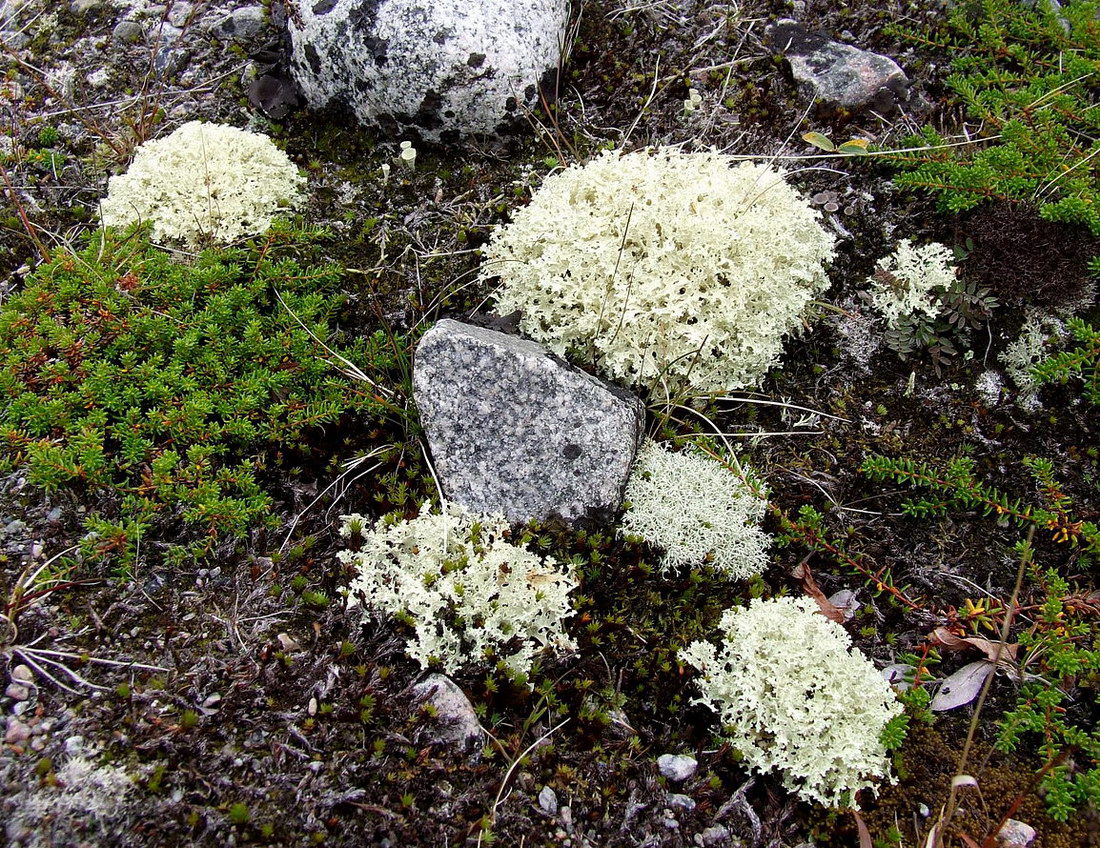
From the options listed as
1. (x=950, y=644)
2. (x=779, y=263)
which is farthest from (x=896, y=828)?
(x=779, y=263)

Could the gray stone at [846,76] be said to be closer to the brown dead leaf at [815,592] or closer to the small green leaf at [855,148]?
the small green leaf at [855,148]

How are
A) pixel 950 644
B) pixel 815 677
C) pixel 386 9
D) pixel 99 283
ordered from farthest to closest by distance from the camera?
pixel 386 9 < pixel 99 283 < pixel 950 644 < pixel 815 677

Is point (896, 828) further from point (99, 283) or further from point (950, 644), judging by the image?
point (99, 283)

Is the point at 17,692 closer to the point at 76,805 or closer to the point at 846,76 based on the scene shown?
the point at 76,805

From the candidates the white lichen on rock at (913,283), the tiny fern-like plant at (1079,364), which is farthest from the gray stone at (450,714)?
the tiny fern-like plant at (1079,364)

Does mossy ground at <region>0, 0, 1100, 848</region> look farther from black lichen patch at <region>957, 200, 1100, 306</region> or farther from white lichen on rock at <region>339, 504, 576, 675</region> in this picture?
white lichen on rock at <region>339, 504, 576, 675</region>

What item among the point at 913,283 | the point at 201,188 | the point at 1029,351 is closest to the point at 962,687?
the point at 1029,351

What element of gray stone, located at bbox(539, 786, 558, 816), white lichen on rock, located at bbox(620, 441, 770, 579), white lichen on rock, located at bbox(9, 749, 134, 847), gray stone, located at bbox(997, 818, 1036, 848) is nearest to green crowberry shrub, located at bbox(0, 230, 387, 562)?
white lichen on rock, located at bbox(9, 749, 134, 847)

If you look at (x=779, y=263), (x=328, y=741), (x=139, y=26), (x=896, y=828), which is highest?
(x=139, y=26)
